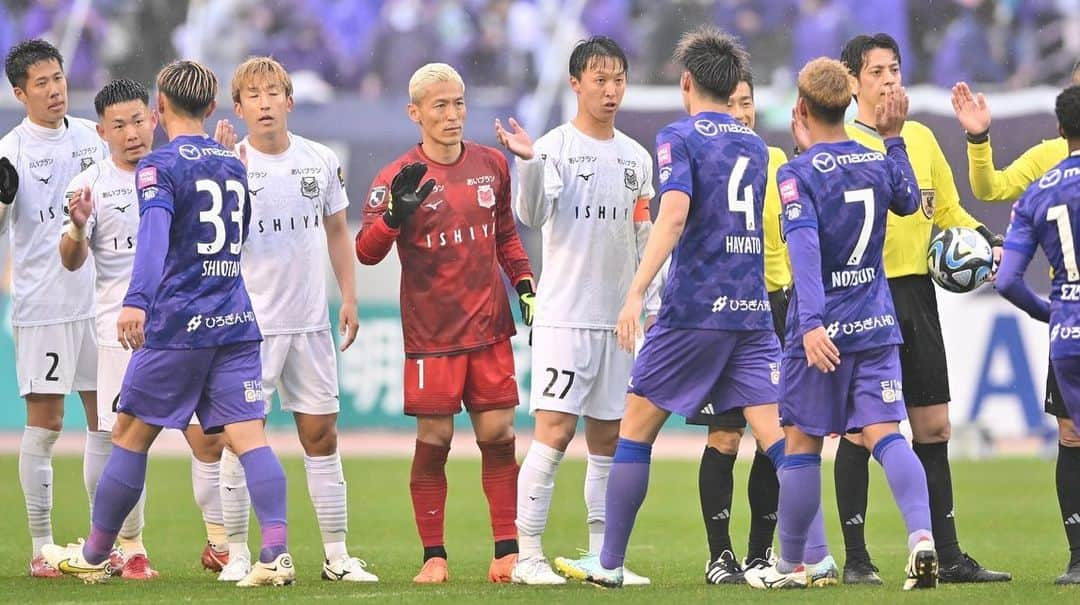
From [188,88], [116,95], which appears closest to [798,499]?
[188,88]

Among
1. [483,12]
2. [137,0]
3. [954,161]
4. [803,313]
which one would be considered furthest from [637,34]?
[803,313]

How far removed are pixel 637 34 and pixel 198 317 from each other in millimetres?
14507

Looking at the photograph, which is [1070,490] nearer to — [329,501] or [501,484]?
[501,484]

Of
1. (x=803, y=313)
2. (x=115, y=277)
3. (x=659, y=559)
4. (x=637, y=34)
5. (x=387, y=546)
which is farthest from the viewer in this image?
(x=637, y=34)

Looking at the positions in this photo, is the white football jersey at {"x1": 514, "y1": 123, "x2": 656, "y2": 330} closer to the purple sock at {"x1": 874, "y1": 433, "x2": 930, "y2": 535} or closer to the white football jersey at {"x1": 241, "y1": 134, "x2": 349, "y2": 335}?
the white football jersey at {"x1": 241, "y1": 134, "x2": 349, "y2": 335}

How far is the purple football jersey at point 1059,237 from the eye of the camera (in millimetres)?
6809

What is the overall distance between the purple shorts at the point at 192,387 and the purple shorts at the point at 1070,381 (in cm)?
344

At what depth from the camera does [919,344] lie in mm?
7750

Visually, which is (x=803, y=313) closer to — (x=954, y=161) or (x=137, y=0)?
(x=954, y=161)

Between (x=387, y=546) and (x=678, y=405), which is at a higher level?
(x=678, y=405)

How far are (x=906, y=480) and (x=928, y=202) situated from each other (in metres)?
1.67

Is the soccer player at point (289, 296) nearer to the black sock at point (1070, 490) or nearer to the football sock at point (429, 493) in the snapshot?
the football sock at point (429, 493)

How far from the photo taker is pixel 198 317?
7250 mm

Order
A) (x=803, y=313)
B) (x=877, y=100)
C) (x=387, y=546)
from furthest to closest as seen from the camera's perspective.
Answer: (x=387, y=546) → (x=877, y=100) → (x=803, y=313)
